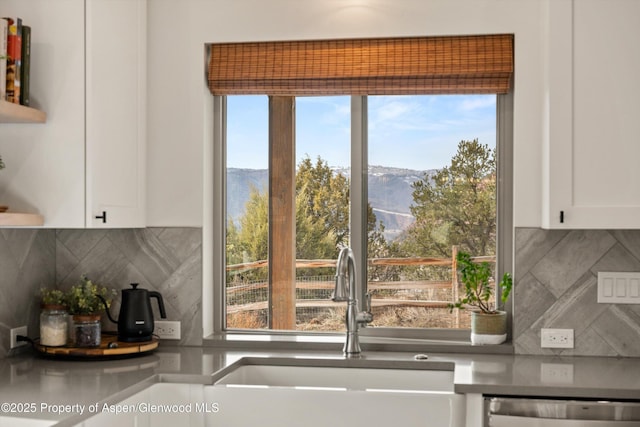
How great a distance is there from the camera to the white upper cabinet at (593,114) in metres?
2.66

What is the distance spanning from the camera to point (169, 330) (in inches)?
124

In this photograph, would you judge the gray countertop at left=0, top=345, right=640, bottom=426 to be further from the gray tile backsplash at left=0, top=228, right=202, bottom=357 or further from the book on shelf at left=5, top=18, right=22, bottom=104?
the book on shelf at left=5, top=18, right=22, bottom=104

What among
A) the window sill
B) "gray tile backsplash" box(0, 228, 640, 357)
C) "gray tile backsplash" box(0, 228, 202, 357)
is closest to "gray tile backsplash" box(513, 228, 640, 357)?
"gray tile backsplash" box(0, 228, 640, 357)

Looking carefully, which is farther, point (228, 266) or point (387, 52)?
point (228, 266)

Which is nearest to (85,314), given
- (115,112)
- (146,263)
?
(146,263)

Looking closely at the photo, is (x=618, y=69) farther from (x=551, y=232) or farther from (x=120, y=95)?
(x=120, y=95)

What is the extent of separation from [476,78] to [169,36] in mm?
1248

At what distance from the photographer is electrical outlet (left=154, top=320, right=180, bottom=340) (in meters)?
3.14

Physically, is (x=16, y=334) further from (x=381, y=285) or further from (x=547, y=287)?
(x=547, y=287)

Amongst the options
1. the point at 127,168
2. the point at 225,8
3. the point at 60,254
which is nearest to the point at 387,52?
the point at 225,8

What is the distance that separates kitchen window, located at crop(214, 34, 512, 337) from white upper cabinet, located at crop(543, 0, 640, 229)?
0.40m

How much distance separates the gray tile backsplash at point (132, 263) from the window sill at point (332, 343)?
152 millimetres

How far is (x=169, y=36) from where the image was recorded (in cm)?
315

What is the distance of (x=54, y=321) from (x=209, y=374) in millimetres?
686
